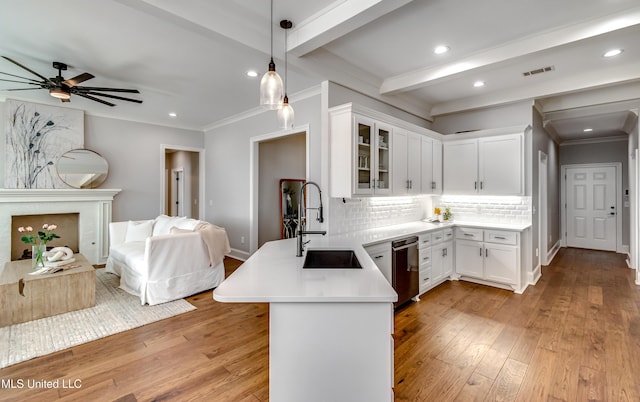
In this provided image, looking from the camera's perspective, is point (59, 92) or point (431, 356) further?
point (59, 92)

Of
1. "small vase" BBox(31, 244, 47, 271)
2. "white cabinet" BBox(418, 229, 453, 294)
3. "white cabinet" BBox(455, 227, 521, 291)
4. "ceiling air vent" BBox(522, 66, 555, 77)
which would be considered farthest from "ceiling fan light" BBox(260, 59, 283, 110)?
"white cabinet" BBox(455, 227, 521, 291)

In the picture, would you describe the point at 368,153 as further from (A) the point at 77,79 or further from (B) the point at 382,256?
(A) the point at 77,79

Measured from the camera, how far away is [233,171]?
5.67 m

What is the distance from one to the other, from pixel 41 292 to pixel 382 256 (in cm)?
352

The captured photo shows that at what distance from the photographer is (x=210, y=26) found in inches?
94.8

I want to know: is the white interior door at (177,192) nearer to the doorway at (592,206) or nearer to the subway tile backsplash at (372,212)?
the subway tile backsplash at (372,212)

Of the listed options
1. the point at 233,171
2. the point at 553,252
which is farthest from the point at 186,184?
the point at 553,252

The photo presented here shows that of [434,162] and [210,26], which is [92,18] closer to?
[210,26]

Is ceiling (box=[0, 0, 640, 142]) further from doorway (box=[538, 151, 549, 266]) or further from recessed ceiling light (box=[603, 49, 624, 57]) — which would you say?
doorway (box=[538, 151, 549, 266])

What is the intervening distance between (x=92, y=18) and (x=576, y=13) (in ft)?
13.5

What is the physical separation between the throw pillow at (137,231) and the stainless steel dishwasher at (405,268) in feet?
12.8

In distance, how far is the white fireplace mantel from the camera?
177 inches

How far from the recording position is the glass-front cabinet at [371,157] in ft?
11.0

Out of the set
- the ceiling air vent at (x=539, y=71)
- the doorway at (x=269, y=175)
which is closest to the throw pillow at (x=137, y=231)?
the doorway at (x=269, y=175)
